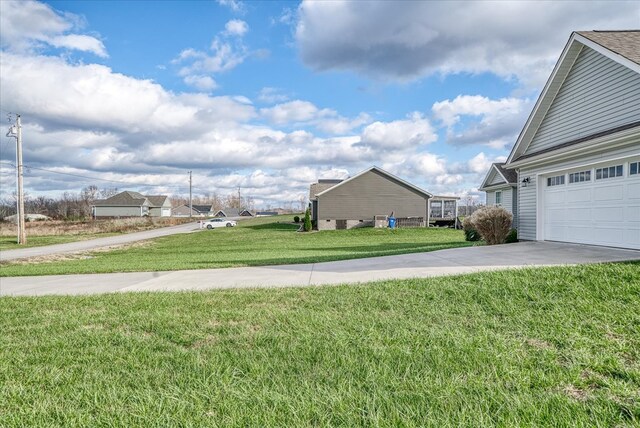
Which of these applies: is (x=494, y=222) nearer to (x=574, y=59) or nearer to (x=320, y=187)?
(x=574, y=59)

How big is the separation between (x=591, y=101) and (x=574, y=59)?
1.47m

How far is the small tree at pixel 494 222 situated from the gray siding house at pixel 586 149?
698 millimetres

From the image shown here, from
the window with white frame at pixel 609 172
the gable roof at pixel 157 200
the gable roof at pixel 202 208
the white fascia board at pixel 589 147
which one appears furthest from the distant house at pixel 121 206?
the window with white frame at pixel 609 172

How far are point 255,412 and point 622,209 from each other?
394 inches

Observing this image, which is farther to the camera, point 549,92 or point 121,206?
point 121,206

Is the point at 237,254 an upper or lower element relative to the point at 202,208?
lower

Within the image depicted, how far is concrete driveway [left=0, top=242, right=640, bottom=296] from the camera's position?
7520 mm

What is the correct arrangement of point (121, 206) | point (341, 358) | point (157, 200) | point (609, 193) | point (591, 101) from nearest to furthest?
1. point (341, 358)
2. point (609, 193)
3. point (591, 101)
4. point (121, 206)
5. point (157, 200)

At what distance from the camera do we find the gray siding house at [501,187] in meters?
24.1

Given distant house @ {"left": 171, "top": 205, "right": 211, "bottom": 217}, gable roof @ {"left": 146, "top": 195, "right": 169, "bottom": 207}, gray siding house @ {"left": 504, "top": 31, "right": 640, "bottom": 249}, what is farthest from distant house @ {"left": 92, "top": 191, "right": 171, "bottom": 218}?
gray siding house @ {"left": 504, "top": 31, "right": 640, "bottom": 249}

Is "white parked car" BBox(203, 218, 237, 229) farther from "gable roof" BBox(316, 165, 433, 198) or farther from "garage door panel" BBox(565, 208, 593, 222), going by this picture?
"garage door panel" BBox(565, 208, 593, 222)

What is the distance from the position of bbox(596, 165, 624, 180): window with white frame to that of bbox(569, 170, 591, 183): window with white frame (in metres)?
0.37

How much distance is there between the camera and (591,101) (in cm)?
1066

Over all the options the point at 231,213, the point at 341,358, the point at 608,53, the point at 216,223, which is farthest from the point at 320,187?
the point at 231,213
